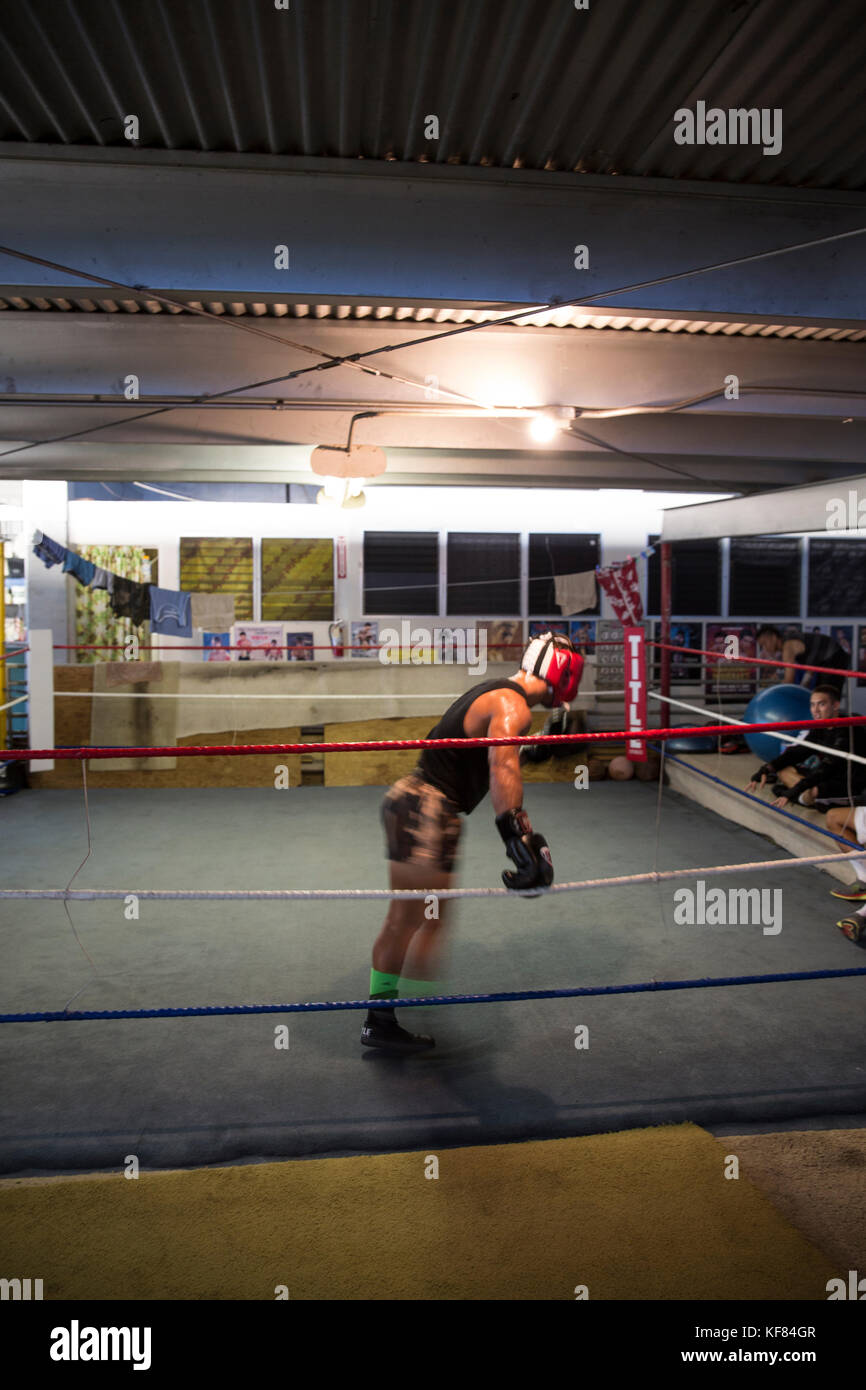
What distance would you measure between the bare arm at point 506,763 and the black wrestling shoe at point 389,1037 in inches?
29.6

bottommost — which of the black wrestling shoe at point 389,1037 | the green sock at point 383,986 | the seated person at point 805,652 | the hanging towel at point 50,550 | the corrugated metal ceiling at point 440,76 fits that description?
the black wrestling shoe at point 389,1037

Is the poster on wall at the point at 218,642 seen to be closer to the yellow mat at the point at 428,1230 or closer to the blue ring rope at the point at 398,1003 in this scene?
the blue ring rope at the point at 398,1003

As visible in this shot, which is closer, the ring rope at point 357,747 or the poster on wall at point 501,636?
the ring rope at point 357,747

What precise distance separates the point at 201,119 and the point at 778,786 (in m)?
4.54

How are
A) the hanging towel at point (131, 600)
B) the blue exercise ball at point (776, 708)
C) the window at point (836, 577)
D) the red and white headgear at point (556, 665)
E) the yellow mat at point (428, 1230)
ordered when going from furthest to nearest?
the window at point (836, 577) < the hanging towel at point (131, 600) < the blue exercise ball at point (776, 708) < the red and white headgear at point (556, 665) < the yellow mat at point (428, 1230)

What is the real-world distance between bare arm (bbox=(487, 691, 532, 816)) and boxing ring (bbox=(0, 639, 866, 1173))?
12 centimetres

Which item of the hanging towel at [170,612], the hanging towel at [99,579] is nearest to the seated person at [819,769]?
the hanging towel at [170,612]

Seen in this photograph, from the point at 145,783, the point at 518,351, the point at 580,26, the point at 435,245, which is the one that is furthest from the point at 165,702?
the point at 580,26

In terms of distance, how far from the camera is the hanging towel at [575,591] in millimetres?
7828

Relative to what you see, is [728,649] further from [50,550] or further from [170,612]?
[50,550]

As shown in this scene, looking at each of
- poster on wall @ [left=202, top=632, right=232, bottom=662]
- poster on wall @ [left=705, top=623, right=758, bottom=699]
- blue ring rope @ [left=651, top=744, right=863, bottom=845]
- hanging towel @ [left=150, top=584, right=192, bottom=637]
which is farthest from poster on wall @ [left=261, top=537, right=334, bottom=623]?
poster on wall @ [left=705, top=623, right=758, bottom=699]

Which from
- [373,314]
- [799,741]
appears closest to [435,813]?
[373,314]
